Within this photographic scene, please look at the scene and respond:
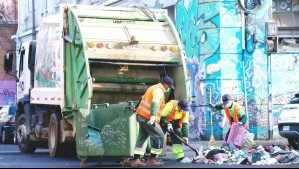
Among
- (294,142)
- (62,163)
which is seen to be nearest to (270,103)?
(294,142)

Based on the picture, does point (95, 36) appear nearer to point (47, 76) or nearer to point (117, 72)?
point (117, 72)

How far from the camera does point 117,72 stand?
17453 millimetres

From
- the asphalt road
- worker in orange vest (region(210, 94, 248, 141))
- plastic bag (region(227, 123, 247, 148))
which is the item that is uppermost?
worker in orange vest (region(210, 94, 248, 141))

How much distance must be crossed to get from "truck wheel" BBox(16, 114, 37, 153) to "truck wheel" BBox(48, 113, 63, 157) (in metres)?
2.08

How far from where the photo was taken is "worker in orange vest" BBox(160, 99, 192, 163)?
1603 cm

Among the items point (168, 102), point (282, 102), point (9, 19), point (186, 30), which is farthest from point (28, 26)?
point (168, 102)

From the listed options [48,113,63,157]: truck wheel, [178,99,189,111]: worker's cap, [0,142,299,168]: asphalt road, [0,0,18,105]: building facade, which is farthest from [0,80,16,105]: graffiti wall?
[178,99,189,111]: worker's cap

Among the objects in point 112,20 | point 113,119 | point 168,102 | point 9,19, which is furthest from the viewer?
point 9,19

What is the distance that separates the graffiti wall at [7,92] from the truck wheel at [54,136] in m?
31.7

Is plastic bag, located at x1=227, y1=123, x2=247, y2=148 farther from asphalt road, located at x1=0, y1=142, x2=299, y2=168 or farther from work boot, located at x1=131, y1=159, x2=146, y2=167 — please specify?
work boot, located at x1=131, y1=159, x2=146, y2=167

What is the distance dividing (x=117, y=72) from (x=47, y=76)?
2129 millimetres

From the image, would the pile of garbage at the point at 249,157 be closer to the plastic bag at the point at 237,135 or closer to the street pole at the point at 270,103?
the plastic bag at the point at 237,135

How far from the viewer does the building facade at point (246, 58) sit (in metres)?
25.4

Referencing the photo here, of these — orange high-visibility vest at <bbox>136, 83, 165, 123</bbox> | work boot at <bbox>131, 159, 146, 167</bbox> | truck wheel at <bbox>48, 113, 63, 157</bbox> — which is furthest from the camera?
truck wheel at <bbox>48, 113, 63, 157</bbox>
